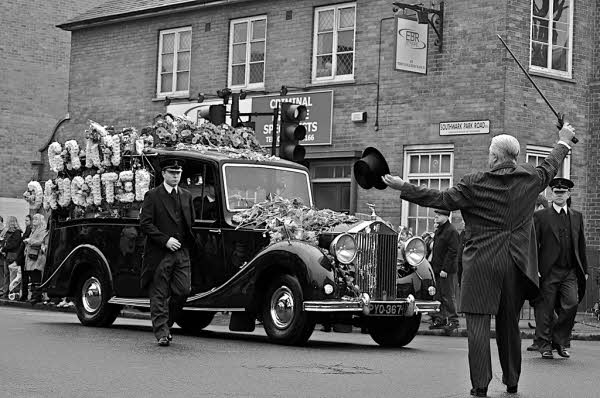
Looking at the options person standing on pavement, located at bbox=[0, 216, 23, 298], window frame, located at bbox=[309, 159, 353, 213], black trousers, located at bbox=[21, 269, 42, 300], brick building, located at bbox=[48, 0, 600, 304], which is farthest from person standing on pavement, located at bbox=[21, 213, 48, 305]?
brick building, located at bbox=[48, 0, 600, 304]

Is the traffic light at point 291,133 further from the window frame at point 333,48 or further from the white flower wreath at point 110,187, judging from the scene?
the window frame at point 333,48

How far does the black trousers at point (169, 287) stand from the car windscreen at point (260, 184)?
1.58m

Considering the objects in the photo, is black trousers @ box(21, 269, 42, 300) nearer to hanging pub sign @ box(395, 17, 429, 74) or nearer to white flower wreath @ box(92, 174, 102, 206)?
white flower wreath @ box(92, 174, 102, 206)

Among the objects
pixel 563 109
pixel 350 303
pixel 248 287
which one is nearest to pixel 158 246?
pixel 248 287

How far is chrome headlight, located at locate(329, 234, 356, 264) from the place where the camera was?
13.3 metres

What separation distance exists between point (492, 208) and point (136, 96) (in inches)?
888

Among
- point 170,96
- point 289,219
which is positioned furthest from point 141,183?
point 170,96

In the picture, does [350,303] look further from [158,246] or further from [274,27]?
[274,27]

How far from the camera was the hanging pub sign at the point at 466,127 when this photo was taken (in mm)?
23241

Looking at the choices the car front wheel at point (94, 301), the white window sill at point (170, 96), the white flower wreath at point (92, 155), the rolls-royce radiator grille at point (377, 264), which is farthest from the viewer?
the white window sill at point (170, 96)

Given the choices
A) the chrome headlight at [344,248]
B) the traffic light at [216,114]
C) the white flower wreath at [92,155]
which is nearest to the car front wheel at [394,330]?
the chrome headlight at [344,248]

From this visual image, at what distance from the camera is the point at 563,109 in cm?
2411

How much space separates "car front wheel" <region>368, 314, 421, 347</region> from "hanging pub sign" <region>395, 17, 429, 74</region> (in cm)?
966

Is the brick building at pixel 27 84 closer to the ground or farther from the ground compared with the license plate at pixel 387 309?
farther from the ground
